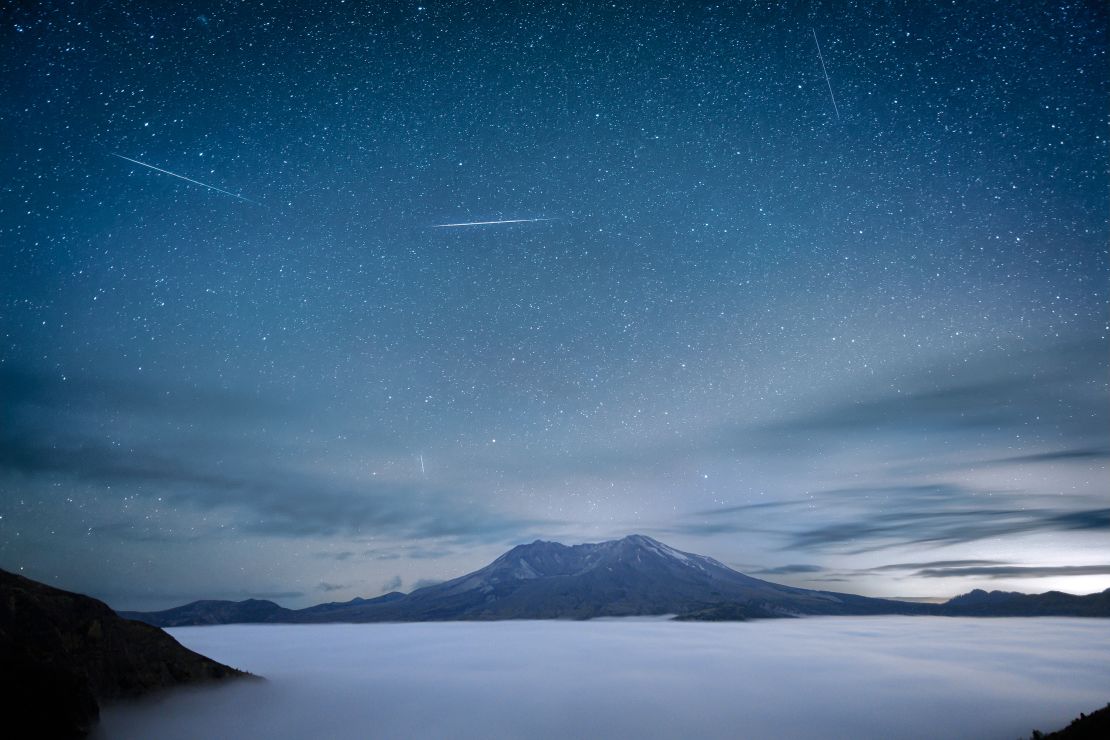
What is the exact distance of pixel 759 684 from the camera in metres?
160

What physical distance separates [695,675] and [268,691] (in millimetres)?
130796

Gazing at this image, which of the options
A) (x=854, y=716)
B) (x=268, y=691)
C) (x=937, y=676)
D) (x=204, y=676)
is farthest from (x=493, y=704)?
(x=937, y=676)

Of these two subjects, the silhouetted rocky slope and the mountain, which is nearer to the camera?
the silhouetted rocky slope

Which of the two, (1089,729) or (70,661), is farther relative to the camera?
(70,661)

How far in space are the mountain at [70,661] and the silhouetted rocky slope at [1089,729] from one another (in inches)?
3154

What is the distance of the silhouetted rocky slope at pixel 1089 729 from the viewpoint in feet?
115

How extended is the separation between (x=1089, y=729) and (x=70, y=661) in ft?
319

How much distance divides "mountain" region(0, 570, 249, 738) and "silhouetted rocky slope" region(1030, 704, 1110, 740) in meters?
80.1

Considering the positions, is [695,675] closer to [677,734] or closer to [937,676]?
[937,676]

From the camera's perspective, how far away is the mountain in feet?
153

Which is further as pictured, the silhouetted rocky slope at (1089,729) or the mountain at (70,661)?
the mountain at (70,661)

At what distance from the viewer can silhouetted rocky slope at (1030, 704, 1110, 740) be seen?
35062mm

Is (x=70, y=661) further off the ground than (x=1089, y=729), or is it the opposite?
(x=1089, y=729)

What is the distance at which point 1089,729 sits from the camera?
3619cm
